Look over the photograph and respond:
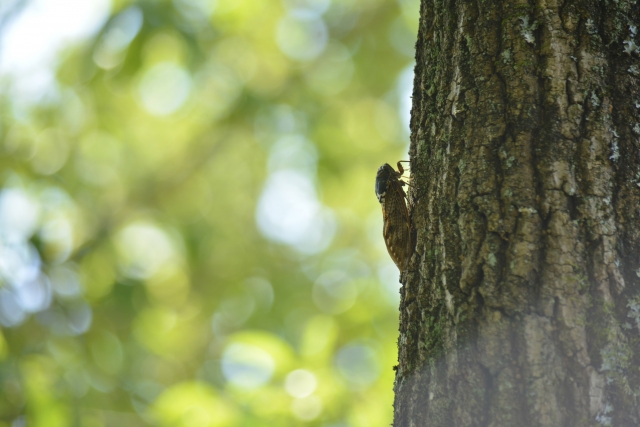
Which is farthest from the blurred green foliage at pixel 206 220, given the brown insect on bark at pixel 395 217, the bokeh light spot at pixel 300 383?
the brown insect on bark at pixel 395 217

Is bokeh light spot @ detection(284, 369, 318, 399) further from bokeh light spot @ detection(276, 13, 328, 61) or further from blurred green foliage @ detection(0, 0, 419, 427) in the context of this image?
bokeh light spot @ detection(276, 13, 328, 61)

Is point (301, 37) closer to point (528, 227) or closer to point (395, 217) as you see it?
point (395, 217)

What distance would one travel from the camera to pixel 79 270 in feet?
16.4

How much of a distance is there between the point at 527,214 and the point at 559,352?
1.05 ft

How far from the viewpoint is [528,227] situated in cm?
129

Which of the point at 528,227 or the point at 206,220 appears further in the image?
the point at 206,220

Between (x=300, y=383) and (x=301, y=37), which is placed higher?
(x=301, y=37)

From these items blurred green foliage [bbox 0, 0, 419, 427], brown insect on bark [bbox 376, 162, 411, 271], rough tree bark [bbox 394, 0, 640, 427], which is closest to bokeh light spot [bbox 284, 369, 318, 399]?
blurred green foliage [bbox 0, 0, 419, 427]

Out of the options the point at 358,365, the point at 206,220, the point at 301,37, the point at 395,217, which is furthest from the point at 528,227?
the point at 206,220

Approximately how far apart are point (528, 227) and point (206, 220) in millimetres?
6148

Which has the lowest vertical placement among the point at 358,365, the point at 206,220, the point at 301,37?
the point at 358,365

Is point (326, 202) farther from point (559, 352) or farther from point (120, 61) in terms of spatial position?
point (559, 352)

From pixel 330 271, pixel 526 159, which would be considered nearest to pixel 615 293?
pixel 526 159

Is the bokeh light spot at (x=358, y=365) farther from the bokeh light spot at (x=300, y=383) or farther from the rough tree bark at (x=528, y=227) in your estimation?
the rough tree bark at (x=528, y=227)
